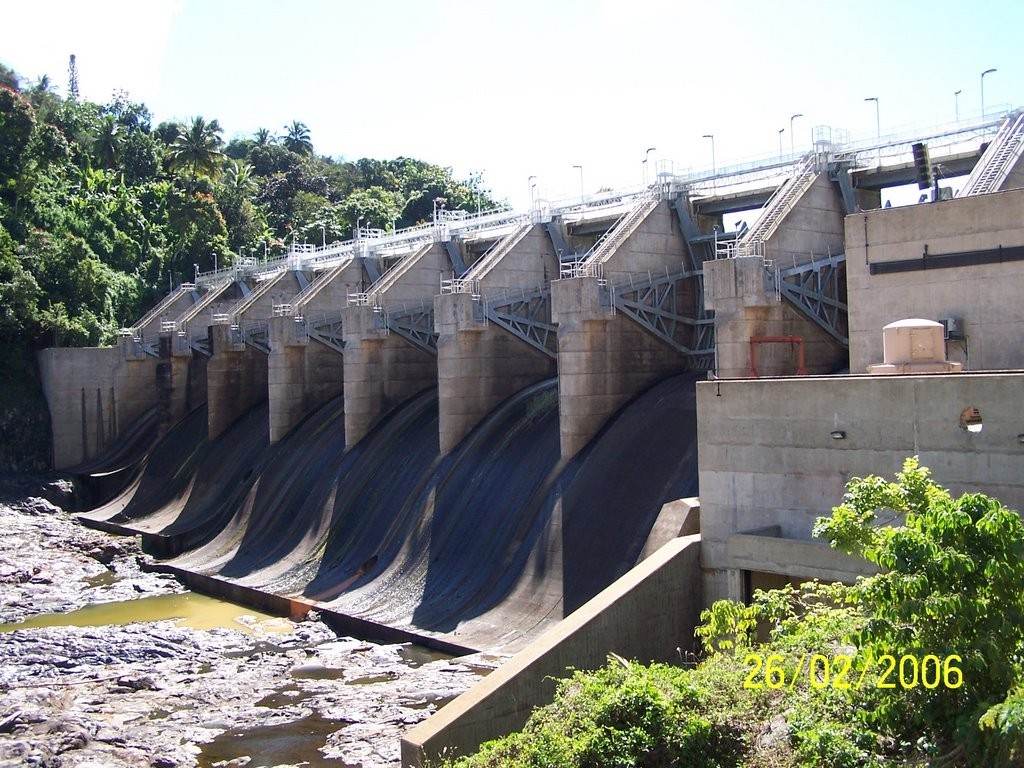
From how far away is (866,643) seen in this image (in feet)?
37.0

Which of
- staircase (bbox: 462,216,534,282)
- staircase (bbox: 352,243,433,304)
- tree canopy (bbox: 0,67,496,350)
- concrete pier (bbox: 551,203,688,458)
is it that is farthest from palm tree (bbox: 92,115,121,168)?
concrete pier (bbox: 551,203,688,458)

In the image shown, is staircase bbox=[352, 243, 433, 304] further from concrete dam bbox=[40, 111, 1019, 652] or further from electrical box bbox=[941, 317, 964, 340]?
electrical box bbox=[941, 317, 964, 340]

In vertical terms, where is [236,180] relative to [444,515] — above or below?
above

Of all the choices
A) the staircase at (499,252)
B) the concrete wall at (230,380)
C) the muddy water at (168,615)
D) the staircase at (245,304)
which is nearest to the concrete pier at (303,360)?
the staircase at (245,304)

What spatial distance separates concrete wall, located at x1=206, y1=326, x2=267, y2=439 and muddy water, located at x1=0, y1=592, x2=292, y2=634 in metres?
13.7

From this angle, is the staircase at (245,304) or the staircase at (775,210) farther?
the staircase at (245,304)

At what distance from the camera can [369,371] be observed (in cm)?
3803

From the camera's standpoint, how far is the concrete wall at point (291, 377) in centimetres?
4203

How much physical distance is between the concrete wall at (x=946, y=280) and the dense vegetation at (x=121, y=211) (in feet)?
139

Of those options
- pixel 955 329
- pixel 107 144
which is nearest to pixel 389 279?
pixel 955 329

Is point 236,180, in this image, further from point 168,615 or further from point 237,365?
point 168,615

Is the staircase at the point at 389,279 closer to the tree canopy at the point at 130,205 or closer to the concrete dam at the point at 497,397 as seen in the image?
the concrete dam at the point at 497,397

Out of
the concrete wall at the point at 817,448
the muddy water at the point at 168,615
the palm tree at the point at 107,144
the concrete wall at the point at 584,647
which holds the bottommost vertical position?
the muddy water at the point at 168,615

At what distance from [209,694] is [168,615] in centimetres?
948
